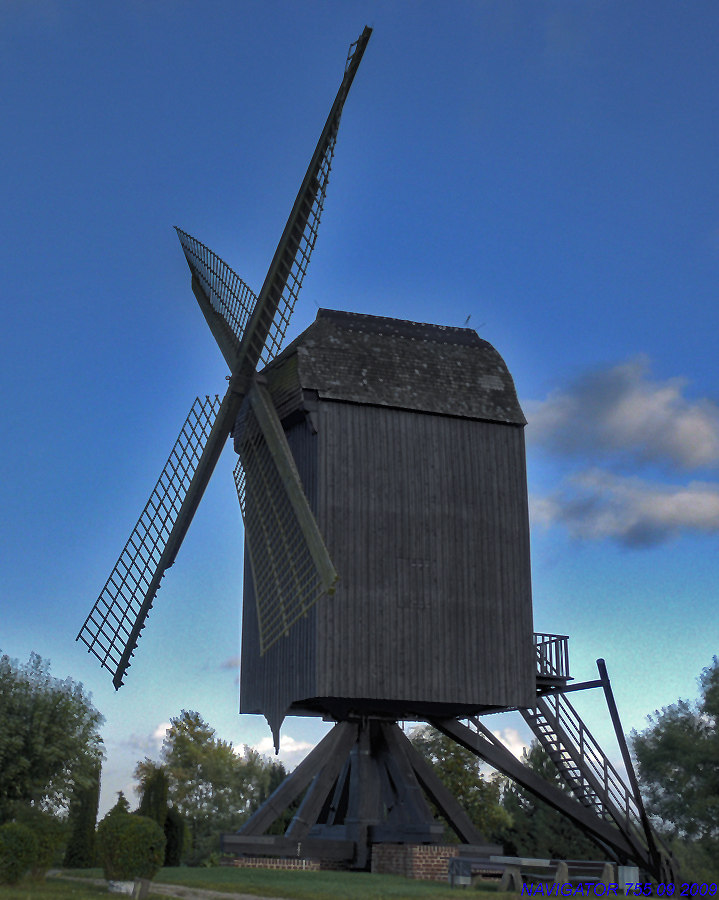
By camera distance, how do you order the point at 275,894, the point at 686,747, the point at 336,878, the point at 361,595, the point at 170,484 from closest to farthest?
the point at 275,894
the point at 336,878
the point at 361,595
the point at 170,484
the point at 686,747

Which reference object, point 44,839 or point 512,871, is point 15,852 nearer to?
point 44,839

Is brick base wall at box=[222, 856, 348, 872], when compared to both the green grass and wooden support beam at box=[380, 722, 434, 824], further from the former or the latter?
the green grass

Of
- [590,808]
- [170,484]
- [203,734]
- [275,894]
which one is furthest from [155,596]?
[203,734]

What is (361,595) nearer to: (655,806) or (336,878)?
(336,878)

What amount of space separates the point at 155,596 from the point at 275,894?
9.11m

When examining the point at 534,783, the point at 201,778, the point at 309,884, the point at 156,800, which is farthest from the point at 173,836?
the point at 201,778

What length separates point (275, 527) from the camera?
21.1 meters

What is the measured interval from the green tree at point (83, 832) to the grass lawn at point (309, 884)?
188 inches

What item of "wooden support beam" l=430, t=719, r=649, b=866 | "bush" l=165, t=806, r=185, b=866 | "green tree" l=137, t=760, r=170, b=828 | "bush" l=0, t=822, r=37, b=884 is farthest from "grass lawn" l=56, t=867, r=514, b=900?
"bush" l=165, t=806, r=185, b=866

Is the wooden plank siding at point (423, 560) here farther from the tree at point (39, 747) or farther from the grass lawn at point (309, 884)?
the tree at point (39, 747)

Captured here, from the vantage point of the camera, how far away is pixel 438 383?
2242 cm

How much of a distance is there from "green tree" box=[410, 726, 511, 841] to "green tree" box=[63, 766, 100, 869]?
13.3m

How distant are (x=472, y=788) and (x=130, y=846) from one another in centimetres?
2209

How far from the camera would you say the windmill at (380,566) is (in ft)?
66.9
